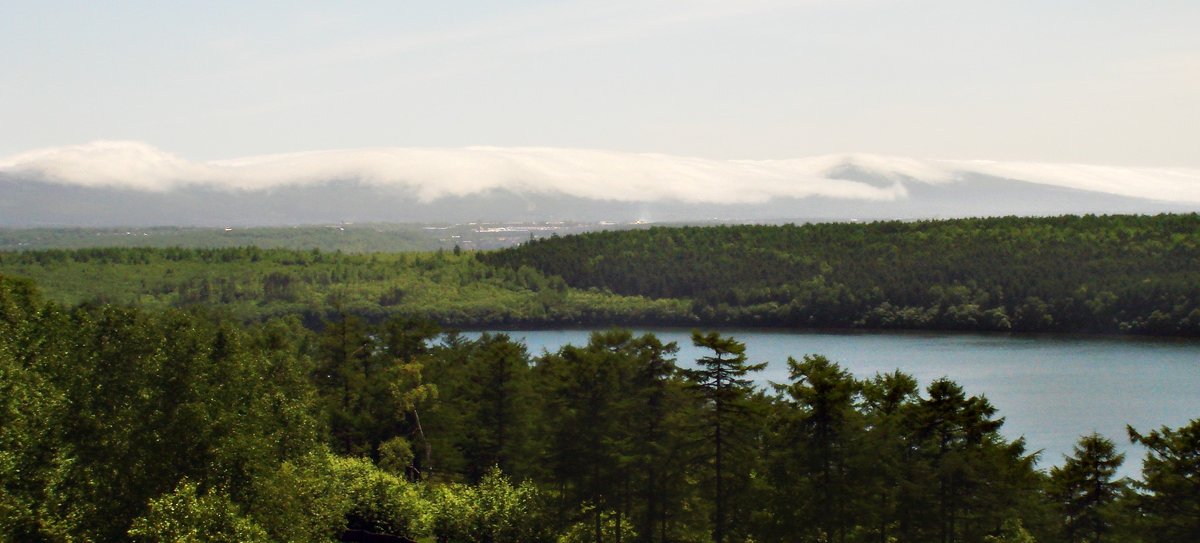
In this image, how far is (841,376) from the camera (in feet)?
121

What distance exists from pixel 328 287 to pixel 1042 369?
92.7m

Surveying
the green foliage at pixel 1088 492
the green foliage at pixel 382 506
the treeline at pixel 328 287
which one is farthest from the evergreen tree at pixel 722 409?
the treeline at pixel 328 287

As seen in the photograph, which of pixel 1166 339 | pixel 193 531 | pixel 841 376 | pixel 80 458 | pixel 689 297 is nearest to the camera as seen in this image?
pixel 193 531

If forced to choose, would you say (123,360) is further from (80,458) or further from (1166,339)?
(1166,339)

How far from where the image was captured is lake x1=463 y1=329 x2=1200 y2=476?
206 feet

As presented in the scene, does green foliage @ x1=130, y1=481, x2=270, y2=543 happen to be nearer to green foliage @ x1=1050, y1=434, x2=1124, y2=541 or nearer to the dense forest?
green foliage @ x1=1050, y1=434, x2=1124, y2=541

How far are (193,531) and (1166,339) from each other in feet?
289

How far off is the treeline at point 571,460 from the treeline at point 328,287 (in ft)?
273

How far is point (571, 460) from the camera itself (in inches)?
1539

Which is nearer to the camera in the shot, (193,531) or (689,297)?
(193,531)

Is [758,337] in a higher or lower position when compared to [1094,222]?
lower

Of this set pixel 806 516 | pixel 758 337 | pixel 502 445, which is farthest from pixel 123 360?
pixel 758 337

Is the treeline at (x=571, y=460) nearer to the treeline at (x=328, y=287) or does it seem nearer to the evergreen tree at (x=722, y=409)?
the evergreen tree at (x=722, y=409)

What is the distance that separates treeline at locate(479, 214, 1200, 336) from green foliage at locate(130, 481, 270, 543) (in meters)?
88.0
